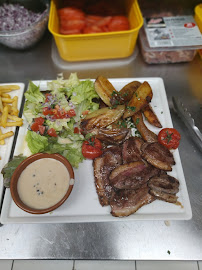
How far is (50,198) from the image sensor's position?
153 centimetres

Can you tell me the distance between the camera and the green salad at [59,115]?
5.97 ft

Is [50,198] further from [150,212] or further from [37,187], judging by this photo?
[150,212]

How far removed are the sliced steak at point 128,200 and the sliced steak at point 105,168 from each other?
0.22ft

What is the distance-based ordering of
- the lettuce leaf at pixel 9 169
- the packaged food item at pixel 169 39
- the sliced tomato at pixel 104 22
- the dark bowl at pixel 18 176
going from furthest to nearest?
1. the sliced tomato at pixel 104 22
2. the packaged food item at pixel 169 39
3. the lettuce leaf at pixel 9 169
4. the dark bowl at pixel 18 176

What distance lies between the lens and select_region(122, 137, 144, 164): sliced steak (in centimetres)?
174

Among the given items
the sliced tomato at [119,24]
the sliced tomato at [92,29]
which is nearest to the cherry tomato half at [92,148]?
the sliced tomato at [92,29]

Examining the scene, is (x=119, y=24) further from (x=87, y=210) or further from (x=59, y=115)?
(x=87, y=210)

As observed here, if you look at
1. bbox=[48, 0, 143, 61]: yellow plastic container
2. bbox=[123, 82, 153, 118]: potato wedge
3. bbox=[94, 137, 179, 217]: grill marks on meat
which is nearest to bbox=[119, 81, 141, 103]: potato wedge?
bbox=[123, 82, 153, 118]: potato wedge

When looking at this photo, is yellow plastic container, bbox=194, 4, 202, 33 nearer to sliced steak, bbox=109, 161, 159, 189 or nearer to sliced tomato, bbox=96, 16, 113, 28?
sliced tomato, bbox=96, 16, 113, 28

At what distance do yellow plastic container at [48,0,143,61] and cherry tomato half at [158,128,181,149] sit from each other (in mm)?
1019

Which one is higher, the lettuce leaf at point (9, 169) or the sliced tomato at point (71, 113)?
the sliced tomato at point (71, 113)

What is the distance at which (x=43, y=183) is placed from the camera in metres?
1.57

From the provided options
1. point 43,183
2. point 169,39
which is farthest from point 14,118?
point 169,39

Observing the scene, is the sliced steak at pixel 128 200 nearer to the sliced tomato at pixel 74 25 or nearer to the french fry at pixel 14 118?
the french fry at pixel 14 118
